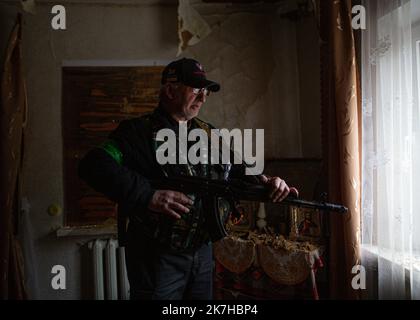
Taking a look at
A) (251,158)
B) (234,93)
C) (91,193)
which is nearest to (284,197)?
(251,158)

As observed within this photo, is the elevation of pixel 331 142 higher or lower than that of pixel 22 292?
higher

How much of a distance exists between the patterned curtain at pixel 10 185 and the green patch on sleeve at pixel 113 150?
2.91 ft

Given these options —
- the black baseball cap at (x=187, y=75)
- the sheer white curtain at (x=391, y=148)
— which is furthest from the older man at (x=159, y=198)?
the sheer white curtain at (x=391, y=148)

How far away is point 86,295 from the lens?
2008 millimetres

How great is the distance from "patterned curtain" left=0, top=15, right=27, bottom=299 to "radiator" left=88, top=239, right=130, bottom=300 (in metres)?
0.37

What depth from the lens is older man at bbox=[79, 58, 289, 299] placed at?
998 mm

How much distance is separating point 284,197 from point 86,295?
4.88ft

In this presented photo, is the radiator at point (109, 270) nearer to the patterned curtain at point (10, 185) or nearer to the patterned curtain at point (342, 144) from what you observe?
the patterned curtain at point (10, 185)

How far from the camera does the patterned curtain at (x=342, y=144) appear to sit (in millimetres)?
1445

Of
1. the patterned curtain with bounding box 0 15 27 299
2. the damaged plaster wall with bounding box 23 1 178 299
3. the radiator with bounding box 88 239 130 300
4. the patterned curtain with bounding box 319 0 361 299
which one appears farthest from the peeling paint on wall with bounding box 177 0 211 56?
the radiator with bounding box 88 239 130 300

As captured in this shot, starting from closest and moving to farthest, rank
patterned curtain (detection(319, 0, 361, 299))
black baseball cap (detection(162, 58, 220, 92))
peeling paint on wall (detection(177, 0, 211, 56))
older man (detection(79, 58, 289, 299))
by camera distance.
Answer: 1. older man (detection(79, 58, 289, 299))
2. black baseball cap (detection(162, 58, 220, 92))
3. patterned curtain (detection(319, 0, 361, 299))
4. peeling paint on wall (detection(177, 0, 211, 56))

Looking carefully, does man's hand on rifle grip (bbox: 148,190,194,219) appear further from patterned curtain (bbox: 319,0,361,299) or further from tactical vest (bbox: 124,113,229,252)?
patterned curtain (bbox: 319,0,361,299)

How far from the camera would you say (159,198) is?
39.4 inches

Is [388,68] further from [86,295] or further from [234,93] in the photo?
[86,295]
